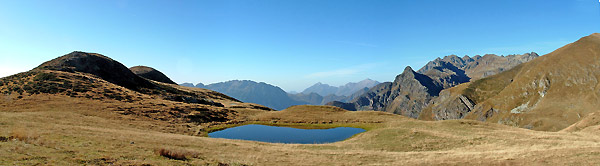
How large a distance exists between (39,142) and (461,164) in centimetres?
3614

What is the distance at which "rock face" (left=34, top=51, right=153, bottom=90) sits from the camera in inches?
4690

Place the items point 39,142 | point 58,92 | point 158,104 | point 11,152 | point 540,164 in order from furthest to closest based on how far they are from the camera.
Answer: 1. point 158,104
2. point 58,92
3. point 540,164
4. point 39,142
5. point 11,152

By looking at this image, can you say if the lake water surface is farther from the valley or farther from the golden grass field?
the golden grass field

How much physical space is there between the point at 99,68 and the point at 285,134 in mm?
120446

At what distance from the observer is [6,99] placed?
57.2 metres

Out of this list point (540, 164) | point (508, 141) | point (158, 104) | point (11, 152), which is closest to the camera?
point (11, 152)

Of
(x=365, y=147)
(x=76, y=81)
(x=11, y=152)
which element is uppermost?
(x=76, y=81)

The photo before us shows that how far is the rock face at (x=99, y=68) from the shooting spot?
119 metres

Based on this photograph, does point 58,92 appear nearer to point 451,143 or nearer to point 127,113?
point 127,113

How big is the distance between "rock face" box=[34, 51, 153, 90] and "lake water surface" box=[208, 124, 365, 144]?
9154cm

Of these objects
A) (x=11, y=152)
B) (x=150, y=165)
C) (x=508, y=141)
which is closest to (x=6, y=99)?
(x=11, y=152)

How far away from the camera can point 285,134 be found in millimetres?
56344

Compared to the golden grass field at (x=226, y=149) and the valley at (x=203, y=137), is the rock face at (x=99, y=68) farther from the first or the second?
the golden grass field at (x=226, y=149)

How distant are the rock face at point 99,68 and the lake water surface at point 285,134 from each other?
91.5 meters
